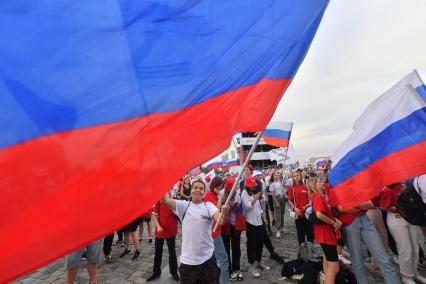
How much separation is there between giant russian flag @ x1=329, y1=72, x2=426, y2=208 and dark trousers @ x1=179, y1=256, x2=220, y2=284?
1977 millimetres

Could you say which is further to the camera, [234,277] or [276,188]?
[276,188]

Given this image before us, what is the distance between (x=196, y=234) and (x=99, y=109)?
2.49 metres

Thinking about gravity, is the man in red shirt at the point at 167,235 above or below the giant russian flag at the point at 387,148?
below

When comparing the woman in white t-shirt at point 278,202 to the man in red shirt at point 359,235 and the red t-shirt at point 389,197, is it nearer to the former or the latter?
the red t-shirt at point 389,197

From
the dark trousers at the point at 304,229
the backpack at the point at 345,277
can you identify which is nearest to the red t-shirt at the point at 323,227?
the backpack at the point at 345,277

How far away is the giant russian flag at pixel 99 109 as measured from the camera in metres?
1.42

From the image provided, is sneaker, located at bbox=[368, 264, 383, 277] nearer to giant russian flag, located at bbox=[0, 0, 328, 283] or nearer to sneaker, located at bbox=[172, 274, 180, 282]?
sneaker, located at bbox=[172, 274, 180, 282]

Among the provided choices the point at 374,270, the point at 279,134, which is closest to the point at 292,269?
the point at 374,270

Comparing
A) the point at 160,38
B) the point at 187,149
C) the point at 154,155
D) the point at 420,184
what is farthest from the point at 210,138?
the point at 420,184

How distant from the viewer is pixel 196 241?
3646 millimetres

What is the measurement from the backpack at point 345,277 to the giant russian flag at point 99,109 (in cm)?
374

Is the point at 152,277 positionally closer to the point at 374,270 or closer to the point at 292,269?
the point at 292,269

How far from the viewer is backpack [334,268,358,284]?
4.52m

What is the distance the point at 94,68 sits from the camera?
164cm
